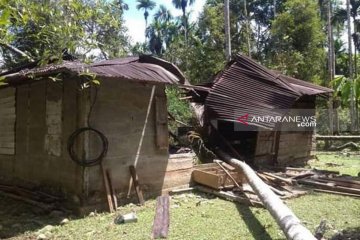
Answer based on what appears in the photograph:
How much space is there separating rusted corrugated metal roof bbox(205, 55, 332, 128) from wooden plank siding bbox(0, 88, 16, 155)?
4865 mm

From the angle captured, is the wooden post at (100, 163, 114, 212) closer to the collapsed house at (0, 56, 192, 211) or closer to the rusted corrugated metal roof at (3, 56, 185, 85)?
the collapsed house at (0, 56, 192, 211)

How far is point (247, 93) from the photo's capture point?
35.9ft

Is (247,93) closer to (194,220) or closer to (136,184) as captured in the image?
(136,184)

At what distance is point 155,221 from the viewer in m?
6.56

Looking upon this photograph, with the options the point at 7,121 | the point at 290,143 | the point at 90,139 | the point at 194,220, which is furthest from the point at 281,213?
the point at 290,143

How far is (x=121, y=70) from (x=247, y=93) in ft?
15.1

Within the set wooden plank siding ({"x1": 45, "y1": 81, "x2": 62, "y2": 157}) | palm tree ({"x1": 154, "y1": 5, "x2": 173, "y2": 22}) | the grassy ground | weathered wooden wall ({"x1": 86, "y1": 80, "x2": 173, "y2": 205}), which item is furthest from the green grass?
palm tree ({"x1": 154, "y1": 5, "x2": 173, "y2": 22})

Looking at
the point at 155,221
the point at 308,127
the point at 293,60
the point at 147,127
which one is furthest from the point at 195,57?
the point at 155,221

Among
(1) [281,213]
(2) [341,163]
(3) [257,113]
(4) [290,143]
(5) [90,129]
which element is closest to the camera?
(1) [281,213]

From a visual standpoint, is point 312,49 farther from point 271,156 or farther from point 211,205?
point 211,205

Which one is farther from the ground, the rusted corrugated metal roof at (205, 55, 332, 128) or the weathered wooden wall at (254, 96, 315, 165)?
the rusted corrugated metal roof at (205, 55, 332, 128)

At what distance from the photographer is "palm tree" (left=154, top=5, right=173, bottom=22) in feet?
154

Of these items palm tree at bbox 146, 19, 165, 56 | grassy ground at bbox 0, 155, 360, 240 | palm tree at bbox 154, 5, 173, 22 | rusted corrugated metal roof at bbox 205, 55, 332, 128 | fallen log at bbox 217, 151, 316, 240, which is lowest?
grassy ground at bbox 0, 155, 360, 240

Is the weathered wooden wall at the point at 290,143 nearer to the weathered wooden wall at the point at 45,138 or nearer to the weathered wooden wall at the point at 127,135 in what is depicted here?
the weathered wooden wall at the point at 127,135
